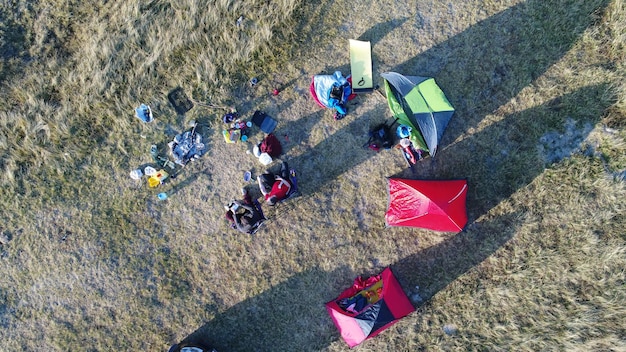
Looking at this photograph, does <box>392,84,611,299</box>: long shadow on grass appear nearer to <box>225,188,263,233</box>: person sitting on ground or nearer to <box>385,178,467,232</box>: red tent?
<box>385,178,467,232</box>: red tent

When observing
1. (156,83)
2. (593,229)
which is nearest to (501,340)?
(593,229)

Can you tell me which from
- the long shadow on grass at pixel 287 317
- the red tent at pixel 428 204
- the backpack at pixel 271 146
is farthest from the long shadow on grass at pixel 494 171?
the backpack at pixel 271 146

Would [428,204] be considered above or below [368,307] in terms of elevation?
above

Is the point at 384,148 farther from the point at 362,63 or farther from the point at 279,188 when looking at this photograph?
the point at 279,188

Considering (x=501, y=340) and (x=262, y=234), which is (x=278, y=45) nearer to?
(x=262, y=234)

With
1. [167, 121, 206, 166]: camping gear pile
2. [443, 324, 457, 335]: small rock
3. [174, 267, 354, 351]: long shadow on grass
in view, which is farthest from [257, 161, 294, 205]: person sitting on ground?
[443, 324, 457, 335]: small rock

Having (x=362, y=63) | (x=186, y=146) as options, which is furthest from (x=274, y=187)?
(x=362, y=63)

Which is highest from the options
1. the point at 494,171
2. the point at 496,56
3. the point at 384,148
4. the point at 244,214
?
the point at 496,56

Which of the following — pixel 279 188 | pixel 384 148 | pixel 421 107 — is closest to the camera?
pixel 421 107
